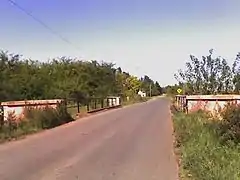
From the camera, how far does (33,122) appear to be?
23766mm

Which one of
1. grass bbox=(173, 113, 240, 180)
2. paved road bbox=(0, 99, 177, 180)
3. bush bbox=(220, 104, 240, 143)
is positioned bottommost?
paved road bbox=(0, 99, 177, 180)

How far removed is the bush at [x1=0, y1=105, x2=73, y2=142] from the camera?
805 inches

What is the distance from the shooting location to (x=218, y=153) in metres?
10.9

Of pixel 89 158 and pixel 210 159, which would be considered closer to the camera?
pixel 210 159

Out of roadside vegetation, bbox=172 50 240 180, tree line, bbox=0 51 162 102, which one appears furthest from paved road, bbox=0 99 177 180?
tree line, bbox=0 51 162 102

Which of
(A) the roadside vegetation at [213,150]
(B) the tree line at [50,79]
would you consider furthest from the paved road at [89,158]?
(B) the tree line at [50,79]

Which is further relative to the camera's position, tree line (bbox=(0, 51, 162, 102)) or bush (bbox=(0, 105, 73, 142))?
tree line (bbox=(0, 51, 162, 102))

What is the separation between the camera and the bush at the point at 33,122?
2045 cm

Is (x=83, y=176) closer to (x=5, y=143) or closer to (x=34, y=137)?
(x=5, y=143)

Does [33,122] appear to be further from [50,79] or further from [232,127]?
[50,79]

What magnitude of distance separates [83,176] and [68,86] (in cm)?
3230

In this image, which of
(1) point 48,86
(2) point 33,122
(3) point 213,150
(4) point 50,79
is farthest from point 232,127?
(4) point 50,79

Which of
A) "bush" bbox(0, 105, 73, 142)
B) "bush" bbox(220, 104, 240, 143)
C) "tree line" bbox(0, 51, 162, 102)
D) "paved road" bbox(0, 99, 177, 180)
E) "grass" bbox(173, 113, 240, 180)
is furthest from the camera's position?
"tree line" bbox(0, 51, 162, 102)

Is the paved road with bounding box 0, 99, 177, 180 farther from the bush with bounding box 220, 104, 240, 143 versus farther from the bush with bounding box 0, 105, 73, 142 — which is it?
the bush with bounding box 220, 104, 240, 143
